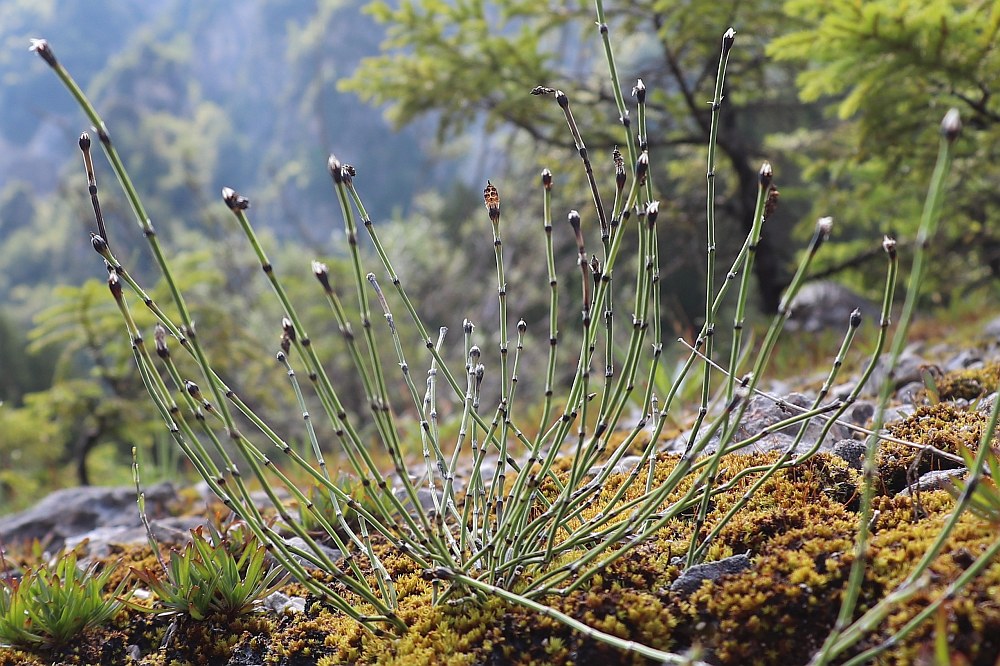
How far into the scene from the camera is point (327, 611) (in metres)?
1.95

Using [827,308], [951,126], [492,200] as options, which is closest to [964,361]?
[951,126]

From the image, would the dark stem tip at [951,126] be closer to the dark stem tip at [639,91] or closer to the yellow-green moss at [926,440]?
the dark stem tip at [639,91]

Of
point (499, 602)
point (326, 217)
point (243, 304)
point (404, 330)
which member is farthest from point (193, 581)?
point (326, 217)

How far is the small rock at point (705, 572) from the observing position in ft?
5.32

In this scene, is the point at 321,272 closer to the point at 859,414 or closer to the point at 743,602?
the point at 743,602

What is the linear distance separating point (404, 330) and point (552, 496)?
10.5 m

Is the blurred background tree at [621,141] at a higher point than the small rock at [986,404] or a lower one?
higher

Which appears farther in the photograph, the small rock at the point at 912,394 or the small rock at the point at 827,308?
the small rock at the point at 827,308

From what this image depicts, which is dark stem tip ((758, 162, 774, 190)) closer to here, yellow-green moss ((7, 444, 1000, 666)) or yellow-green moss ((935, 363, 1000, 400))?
yellow-green moss ((7, 444, 1000, 666))

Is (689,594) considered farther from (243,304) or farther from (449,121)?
(243,304)

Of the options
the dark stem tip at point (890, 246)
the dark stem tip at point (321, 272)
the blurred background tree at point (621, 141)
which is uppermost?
the blurred background tree at point (621, 141)

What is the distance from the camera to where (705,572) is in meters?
1.64

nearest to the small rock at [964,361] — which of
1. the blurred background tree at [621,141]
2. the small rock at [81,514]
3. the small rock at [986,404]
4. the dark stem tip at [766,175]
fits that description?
the small rock at [986,404]

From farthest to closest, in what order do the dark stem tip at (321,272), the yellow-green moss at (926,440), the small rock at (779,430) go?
the small rock at (779,430)
the yellow-green moss at (926,440)
the dark stem tip at (321,272)
